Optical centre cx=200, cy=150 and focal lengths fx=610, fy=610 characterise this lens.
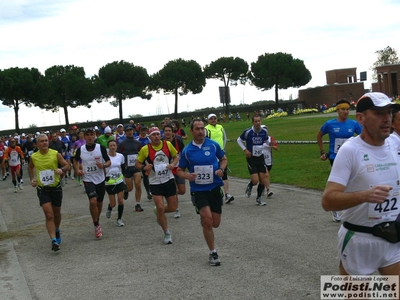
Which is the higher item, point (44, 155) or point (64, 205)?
point (44, 155)

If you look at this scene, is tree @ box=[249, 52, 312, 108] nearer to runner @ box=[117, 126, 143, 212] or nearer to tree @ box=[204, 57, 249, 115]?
tree @ box=[204, 57, 249, 115]

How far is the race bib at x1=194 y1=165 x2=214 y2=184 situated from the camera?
8594 millimetres

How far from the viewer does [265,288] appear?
22.7ft

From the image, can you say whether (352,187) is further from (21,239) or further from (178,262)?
(21,239)

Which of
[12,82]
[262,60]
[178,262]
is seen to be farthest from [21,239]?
[262,60]

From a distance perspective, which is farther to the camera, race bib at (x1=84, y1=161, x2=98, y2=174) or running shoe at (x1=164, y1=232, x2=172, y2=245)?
race bib at (x1=84, y1=161, x2=98, y2=174)

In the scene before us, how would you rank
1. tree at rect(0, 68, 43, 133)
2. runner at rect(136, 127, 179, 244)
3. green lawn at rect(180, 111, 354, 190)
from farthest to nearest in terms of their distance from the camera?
1. tree at rect(0, 68, 43, 133)
2. green lawn at rect(180, 111, 354, 190)
3. runner at rect(136, 127, 179, 244)

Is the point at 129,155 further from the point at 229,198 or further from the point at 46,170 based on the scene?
the point at 46,170

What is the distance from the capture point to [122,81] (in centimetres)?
9844

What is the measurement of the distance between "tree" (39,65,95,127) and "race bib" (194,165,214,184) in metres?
80.1

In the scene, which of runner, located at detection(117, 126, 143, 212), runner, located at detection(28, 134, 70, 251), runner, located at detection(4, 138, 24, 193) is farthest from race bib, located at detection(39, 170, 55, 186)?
runner, located at detection(4, 138, 24, 193)

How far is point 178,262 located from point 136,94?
291ft

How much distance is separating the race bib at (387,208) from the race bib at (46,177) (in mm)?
7526

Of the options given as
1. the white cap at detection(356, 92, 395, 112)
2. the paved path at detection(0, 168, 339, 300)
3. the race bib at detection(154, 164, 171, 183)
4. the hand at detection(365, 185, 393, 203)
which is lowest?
the paved path at detection(0, 168, 339, 300)
